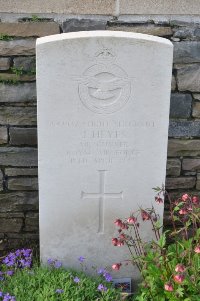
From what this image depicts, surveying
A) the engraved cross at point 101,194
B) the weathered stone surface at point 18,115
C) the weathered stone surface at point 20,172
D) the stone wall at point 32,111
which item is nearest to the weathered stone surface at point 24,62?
the stone wall at point 32,111

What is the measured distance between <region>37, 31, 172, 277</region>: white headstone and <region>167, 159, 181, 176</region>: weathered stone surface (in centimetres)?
48

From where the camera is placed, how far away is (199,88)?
2.97 metres

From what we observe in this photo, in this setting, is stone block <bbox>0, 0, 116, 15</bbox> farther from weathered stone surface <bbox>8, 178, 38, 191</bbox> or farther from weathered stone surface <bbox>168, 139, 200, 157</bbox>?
weathered stone surface <bbox>8, 178, 38, 191</bbox>

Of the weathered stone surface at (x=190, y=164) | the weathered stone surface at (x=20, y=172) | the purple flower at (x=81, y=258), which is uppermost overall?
the weathered stone surface at (x=190, y=164)

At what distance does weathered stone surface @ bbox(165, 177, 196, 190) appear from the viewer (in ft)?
10.4

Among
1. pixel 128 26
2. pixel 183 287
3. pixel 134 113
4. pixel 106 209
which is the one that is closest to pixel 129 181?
pixel 106 209

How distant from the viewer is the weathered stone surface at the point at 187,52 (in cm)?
288

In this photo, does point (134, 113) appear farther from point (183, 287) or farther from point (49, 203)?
point (183, 287)

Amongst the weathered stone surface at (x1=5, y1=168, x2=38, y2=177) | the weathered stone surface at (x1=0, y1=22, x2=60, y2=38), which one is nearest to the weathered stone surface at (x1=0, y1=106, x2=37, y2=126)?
the weathered stone surface at (x1=5, y1=168, x2=38, y2=177)

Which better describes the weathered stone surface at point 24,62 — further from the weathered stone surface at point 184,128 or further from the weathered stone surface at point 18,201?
the weathered stone surface at point 184,128

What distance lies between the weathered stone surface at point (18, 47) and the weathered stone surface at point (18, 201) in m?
0.88

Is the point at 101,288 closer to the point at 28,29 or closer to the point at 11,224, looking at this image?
the point at 11,224

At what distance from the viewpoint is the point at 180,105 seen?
9.83ft

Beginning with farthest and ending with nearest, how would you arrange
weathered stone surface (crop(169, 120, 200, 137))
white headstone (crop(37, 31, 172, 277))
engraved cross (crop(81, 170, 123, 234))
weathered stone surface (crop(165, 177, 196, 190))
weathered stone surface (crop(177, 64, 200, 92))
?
1. weathered stone surface (crop(165, 177, 196, 190))
2. weathered stone surface (crop(169, 120, 200, 137))
3. weathered stone surface (crop(177, 64, 200, 92))
4. engraved cross (crop(81, 170, 123, 234))
5. white headstone (crop(37, 31, 172, 277))
